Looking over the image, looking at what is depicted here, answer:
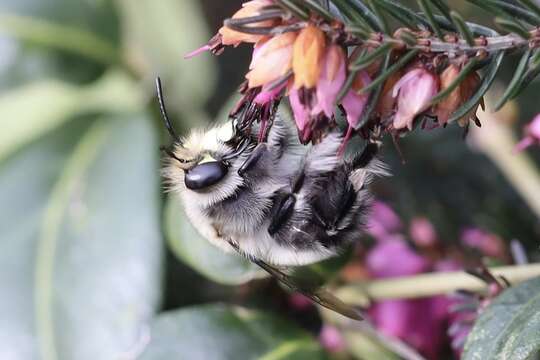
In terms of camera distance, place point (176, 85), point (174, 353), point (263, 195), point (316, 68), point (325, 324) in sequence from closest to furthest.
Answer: point (316, 68), point (263, 195), point (174, 353), point (325, 324), point (176, 85)

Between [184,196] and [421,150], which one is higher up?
[184,196]

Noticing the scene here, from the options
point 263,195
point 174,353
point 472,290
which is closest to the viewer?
point 263,195

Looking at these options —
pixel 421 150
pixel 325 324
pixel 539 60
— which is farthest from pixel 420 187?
pixel 539 60

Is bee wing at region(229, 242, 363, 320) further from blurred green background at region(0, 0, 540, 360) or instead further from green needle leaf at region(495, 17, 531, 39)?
green needle leaf at region(495, 17, 531, 39)

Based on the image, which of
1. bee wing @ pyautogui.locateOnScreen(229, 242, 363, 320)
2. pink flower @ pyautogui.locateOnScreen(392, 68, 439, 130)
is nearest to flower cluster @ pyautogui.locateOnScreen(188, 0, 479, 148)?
pink flower @ pyautogui.locateOnScreen(392, 68, 439, 130)

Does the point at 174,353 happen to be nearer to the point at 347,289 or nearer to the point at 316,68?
the point at 347,289

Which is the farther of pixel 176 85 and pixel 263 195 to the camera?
pixel 176 85
